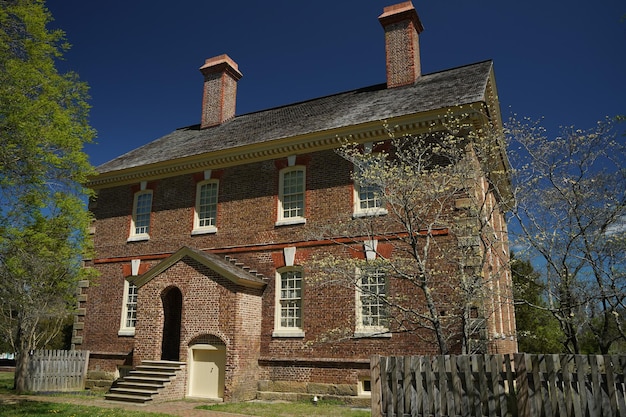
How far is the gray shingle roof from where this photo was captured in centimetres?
1540

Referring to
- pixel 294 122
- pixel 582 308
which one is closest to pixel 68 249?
pixel 294 122

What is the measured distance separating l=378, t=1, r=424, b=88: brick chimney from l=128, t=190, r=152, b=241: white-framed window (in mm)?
10081

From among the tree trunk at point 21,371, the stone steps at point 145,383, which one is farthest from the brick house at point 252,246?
the tree trunk at point 21,371

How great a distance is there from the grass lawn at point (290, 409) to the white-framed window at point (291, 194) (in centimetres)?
544

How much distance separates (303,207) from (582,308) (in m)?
8.49

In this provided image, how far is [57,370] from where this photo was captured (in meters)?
17.1

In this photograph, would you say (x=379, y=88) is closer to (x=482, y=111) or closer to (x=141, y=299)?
(x=482, y=111)

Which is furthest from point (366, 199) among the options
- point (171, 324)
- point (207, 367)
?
point (171, 324)

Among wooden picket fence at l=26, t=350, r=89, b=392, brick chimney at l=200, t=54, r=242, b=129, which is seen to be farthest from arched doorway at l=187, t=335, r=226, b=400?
brick chimney at l=200, t=54, r=242, b=129

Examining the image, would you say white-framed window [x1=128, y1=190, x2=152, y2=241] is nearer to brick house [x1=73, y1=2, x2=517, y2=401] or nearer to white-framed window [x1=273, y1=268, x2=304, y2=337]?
brick house [x1=73, y1=2, x2=517, y2=401]

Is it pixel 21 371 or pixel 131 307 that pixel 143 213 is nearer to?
pixel 131 307

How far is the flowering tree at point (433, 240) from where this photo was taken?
1118 centimetres

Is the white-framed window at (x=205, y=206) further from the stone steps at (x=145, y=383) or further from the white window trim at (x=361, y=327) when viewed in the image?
the white window trim at (x=361, y=327)

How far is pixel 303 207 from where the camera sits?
16.1 meters
